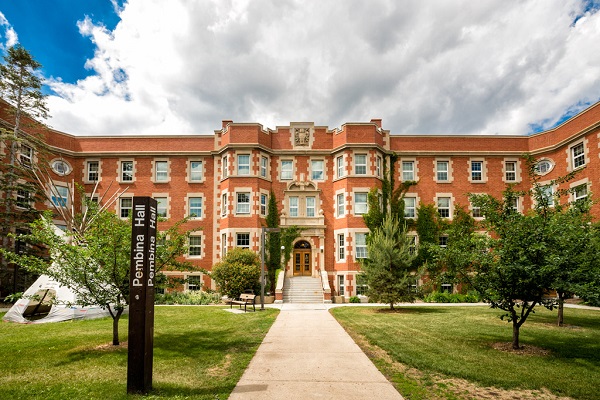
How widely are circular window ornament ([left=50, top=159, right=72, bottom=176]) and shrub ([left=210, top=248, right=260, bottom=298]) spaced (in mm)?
14390

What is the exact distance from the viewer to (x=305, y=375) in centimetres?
735

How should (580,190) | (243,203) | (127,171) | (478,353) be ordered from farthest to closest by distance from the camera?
(127,171) → (243,203) → (580,190) → (478,353)

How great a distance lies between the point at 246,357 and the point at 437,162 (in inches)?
932

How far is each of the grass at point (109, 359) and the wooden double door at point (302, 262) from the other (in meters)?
12.3

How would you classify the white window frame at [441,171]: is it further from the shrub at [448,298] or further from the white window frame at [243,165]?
the white window frame at [243,165]

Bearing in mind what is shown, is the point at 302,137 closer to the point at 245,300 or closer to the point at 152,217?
the point at 245,300

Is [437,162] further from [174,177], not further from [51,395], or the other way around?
[51,395]

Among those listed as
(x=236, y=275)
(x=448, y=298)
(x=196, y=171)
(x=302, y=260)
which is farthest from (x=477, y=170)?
(x=196, y=171)

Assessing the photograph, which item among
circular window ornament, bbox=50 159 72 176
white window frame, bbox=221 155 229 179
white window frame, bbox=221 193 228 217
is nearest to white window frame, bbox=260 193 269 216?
white window frame, bbox=221 193 228 217

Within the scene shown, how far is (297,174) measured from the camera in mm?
27797

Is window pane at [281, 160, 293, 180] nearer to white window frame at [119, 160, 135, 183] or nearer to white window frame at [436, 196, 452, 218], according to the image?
white window frame at [436, 196, 452, 218]

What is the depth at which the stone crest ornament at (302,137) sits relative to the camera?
92.0 ft

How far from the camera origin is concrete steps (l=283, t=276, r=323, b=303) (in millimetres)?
23672

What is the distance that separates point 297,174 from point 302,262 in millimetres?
6446
